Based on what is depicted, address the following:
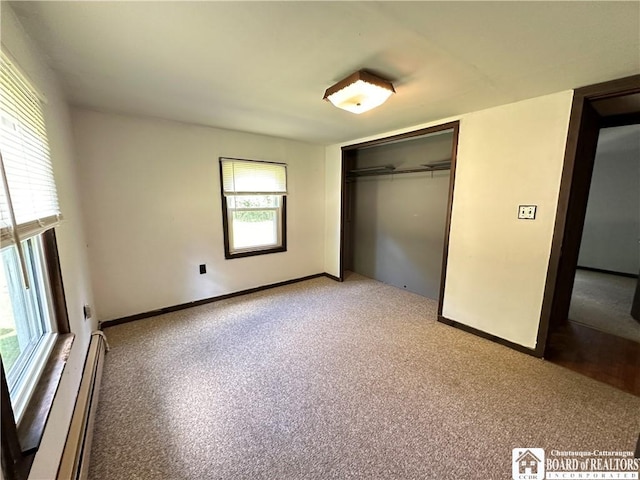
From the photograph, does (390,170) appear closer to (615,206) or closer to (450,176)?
→ (450,176)

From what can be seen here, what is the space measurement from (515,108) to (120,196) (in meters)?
3.75

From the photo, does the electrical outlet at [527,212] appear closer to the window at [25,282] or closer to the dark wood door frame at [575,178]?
the dark wood door frame at [575,178]

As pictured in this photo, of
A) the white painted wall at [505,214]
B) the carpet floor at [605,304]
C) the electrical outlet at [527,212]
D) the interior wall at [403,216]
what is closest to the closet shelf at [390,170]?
the interior wall at [403,216]

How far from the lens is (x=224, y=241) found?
131 inches

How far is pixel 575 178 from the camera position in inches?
81.7

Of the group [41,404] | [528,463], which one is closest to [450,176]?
[528,463]

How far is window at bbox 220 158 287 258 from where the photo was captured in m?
3.29

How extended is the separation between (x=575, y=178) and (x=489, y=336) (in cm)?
154

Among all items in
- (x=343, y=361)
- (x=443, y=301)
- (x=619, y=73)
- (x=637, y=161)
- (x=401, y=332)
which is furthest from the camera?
(x=637, y=161)

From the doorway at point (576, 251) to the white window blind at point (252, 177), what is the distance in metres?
2.99

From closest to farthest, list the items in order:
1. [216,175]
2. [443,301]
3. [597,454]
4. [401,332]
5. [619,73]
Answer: [597,454] < [619,73] < [401,332] < [443,301] < [216,175]

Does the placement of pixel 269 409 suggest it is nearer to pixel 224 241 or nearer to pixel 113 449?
pixel 113 449

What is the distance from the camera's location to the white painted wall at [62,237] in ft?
3.48

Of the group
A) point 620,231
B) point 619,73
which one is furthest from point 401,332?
point 620,231
